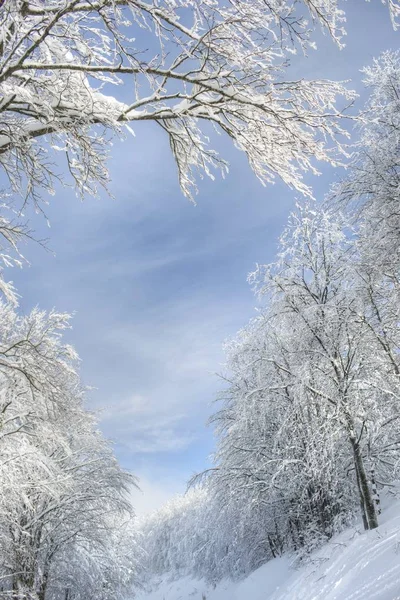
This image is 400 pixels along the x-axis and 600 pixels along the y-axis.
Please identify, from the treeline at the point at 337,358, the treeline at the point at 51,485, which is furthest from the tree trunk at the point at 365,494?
the treeline at the point at 51,485

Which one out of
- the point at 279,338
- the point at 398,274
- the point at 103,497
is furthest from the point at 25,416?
the point at 398,274

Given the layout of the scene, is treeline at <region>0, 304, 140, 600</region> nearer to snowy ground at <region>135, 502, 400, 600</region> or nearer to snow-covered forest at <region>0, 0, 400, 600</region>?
snow-covered forest at <region>0, 0, 400, 600</region>

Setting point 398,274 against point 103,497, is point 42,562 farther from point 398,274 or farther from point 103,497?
point 398,274

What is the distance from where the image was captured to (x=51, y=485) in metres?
8.86

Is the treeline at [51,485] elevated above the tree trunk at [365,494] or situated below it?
above

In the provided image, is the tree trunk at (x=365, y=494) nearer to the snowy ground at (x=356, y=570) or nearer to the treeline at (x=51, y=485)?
the snowy ground at (x=356, y=570)

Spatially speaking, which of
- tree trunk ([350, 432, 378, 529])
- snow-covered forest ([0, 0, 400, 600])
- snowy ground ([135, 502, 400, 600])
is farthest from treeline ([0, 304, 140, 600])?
tree trunk ([350, 432, 378, 529])

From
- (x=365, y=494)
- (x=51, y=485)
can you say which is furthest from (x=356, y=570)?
(x=51, y=485)

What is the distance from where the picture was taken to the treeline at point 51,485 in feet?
23.4

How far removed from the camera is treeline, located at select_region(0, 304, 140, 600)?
7.13 metres

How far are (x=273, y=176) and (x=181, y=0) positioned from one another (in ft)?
5.72

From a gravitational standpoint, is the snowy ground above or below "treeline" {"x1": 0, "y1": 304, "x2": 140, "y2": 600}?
below

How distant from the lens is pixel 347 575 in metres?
6.05

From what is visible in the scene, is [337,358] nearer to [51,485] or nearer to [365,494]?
[365,494]
